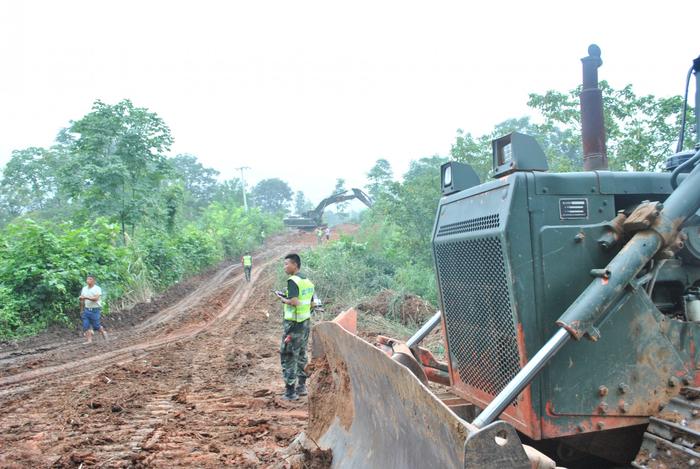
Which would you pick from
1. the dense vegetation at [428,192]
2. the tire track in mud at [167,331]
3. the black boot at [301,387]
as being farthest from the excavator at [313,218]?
the black boot at [301,387]

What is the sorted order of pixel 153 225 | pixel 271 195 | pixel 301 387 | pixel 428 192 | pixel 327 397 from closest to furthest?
1. pixel 327 397
2. pixel 301 387
3. pixel 428 192
4. pixel 153 225
5. pixel 271 195

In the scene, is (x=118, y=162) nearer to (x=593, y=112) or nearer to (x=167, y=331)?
(x=167, y=331)

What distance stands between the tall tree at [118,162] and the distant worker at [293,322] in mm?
13522

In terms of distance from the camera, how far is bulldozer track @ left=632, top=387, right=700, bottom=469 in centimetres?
225

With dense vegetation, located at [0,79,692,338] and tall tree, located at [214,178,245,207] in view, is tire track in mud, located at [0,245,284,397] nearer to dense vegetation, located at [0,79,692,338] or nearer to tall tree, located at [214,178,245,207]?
dense vegetation, located at [0,79,692,338]

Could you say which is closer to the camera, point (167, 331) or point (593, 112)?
point (593, 112)

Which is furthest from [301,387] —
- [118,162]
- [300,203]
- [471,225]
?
[300,203]

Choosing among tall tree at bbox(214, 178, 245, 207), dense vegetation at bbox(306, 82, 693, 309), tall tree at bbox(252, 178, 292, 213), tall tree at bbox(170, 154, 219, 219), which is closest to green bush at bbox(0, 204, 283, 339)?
dense vegetation at bbox(306, 82, 693, 309)

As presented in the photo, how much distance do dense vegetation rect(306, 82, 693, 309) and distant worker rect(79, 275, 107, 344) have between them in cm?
613

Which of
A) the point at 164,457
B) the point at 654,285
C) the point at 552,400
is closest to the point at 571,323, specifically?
the point at 552,400

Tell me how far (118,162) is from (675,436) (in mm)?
19016

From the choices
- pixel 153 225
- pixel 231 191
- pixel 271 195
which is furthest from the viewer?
pixel 271 195

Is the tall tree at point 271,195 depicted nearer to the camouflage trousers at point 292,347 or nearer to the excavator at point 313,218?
the excavator at point 313,218

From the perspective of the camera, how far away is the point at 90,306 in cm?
1277
